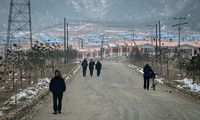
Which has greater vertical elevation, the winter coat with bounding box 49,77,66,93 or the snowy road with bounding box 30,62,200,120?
the winter coat with bounding box 49,77,66,93

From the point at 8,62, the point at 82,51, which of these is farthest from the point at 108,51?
the point at 8,62

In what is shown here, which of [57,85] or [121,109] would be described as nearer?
[57,85]

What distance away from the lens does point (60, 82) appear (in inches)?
504

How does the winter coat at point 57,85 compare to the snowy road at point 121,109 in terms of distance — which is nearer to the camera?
the snowy road at point 121,109

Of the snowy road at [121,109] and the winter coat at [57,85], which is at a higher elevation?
the winter coat at [57,85]

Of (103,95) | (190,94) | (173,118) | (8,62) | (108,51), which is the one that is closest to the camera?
(173,118)

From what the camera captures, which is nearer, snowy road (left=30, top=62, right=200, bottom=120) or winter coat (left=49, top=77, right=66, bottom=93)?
snowy road (left=30, top=62, right=200, bottom=120)

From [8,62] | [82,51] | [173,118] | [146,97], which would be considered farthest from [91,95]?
[82,51]

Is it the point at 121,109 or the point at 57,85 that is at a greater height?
the point at 57,85

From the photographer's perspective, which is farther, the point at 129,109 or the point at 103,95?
the point at 103,95

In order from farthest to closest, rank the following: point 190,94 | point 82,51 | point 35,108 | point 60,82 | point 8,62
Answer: point 82,51 → point 8,62 → point 190,94 → point 35,108 → point 60,82

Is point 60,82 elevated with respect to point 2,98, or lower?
elevated

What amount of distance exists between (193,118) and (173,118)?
2.07 feet

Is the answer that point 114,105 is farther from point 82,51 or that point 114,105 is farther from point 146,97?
point 82,51
